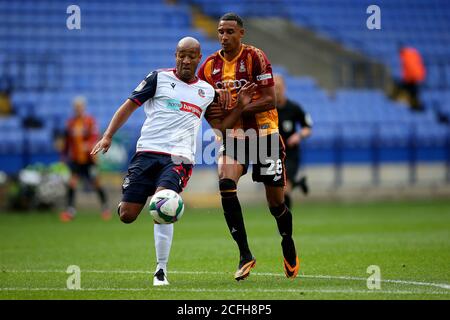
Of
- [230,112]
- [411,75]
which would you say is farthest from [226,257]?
[411,75]

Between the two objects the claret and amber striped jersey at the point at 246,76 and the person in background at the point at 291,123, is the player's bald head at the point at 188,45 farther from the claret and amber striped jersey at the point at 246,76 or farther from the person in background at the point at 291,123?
the person in background at the point at 291,123

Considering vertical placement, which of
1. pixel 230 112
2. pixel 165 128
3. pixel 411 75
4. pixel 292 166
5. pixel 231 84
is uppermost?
pixel 411 75

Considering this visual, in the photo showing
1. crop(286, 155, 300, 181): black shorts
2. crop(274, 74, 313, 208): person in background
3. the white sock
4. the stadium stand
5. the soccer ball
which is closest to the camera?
the soccer ball

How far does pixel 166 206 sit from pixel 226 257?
347 centimetres

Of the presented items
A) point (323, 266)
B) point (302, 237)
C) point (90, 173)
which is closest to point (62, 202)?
point (90, 173)

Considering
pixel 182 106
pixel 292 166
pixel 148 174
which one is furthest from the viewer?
pixel 292 166

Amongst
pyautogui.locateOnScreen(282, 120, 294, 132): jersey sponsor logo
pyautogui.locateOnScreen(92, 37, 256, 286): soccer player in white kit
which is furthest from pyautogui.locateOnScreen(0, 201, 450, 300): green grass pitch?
pyautogui.locateOnScreen(282, 120, 294, 132): jersey sponsor logo

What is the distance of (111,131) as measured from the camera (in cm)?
862

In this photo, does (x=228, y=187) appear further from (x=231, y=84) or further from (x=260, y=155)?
(x=231, y=84)

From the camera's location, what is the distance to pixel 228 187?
30.0ft

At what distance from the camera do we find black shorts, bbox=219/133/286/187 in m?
9.23

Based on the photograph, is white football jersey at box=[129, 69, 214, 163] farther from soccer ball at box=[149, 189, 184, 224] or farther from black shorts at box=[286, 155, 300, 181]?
black shorts at box=[286, 155, 300, 181]

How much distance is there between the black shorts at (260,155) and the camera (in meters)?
9.23

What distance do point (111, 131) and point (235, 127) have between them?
4.42 feet
